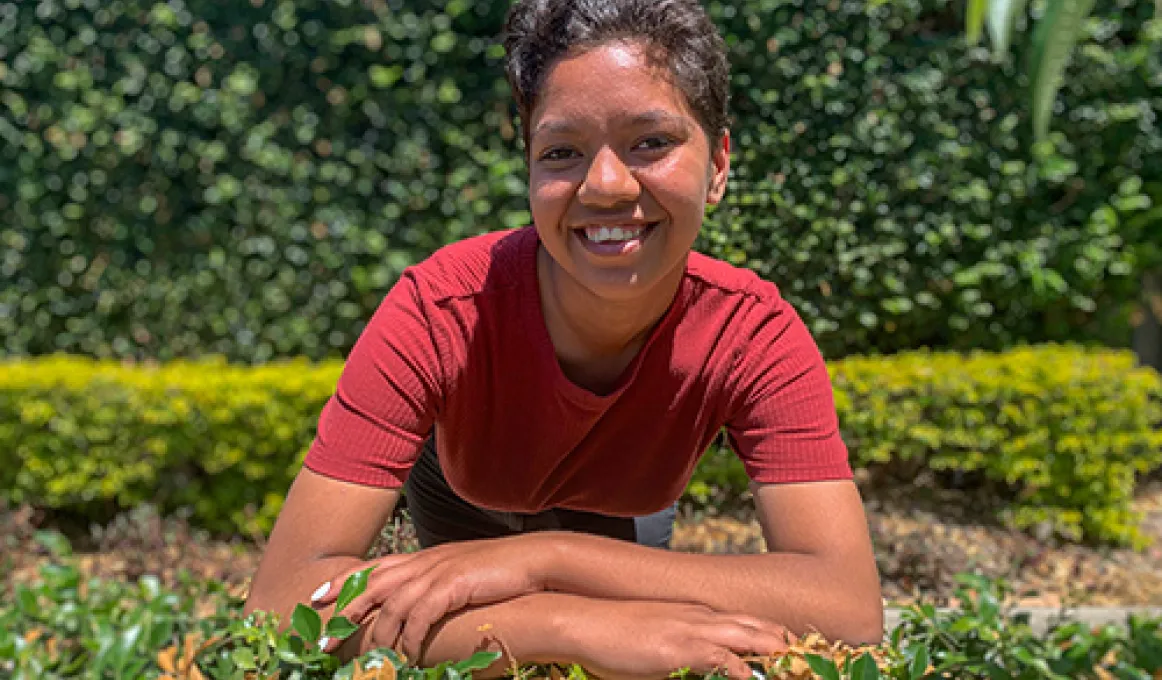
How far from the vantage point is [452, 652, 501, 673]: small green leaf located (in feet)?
5.15

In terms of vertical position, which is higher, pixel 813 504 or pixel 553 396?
pixel 553 396

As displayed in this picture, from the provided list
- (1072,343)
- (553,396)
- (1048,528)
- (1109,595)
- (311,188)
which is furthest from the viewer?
(311,188)

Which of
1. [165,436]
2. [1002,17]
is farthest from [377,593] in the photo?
[165,436]

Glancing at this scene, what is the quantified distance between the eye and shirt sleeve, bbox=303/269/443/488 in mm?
384

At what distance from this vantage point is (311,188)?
5.60 m

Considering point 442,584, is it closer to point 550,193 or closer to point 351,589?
point 351,589

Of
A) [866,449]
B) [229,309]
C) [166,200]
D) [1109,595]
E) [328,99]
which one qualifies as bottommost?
[1109,595]

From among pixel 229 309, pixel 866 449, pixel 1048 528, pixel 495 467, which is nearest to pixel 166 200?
pixel 229 309

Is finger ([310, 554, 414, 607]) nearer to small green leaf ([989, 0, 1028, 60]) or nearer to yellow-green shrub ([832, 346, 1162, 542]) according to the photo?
small green leaf ([989, 0, 1028, 60])

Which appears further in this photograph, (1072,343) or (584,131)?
(1072,343)

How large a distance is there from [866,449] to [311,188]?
3124mm

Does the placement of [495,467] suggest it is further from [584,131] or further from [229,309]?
[229,309]

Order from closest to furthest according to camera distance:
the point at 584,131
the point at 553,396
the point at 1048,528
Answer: the point at 584,131, the point at 553,396, the point at 1048,528

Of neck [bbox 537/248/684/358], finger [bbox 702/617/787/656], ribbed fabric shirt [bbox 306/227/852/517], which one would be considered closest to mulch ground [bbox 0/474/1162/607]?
ribbed fabric shirt [bbox 306/227/852/517]
